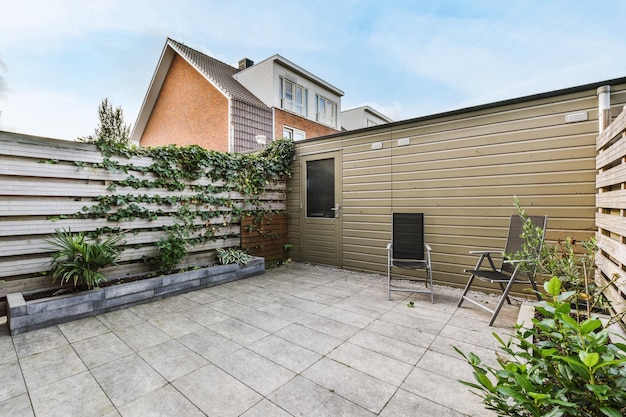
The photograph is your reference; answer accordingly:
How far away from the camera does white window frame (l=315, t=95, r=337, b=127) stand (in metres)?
12.8

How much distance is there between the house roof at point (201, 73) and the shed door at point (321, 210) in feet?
18.7

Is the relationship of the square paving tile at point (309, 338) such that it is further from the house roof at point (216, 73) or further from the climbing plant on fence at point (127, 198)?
the house roof at point (216, 73)

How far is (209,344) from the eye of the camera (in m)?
2.30

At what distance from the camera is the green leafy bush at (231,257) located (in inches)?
176

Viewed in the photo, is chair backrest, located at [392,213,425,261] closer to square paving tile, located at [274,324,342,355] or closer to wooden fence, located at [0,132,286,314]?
square paving tile, located at [274,324,342,355]

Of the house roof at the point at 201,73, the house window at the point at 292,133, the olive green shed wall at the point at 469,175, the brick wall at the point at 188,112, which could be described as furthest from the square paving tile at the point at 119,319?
the house window at the point at 292,133

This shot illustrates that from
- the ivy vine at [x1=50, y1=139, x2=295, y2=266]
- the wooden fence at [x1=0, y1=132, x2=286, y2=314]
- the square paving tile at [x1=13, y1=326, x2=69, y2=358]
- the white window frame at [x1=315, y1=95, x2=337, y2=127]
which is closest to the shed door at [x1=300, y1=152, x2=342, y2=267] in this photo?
the ivy vine at [x1=50, y1=139, x2=295, y2=266]

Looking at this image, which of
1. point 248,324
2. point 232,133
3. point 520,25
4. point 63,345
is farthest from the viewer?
point 232,133

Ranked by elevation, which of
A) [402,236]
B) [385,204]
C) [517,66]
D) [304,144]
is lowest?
[402,236]

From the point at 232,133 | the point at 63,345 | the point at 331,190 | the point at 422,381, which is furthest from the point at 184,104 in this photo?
the point at 422,381

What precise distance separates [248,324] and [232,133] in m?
7.93

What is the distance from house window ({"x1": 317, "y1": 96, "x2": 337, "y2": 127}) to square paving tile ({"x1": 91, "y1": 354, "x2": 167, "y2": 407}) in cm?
1207

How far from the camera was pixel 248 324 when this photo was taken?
8.86ft

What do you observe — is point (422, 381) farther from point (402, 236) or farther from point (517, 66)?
point (517, 66)
